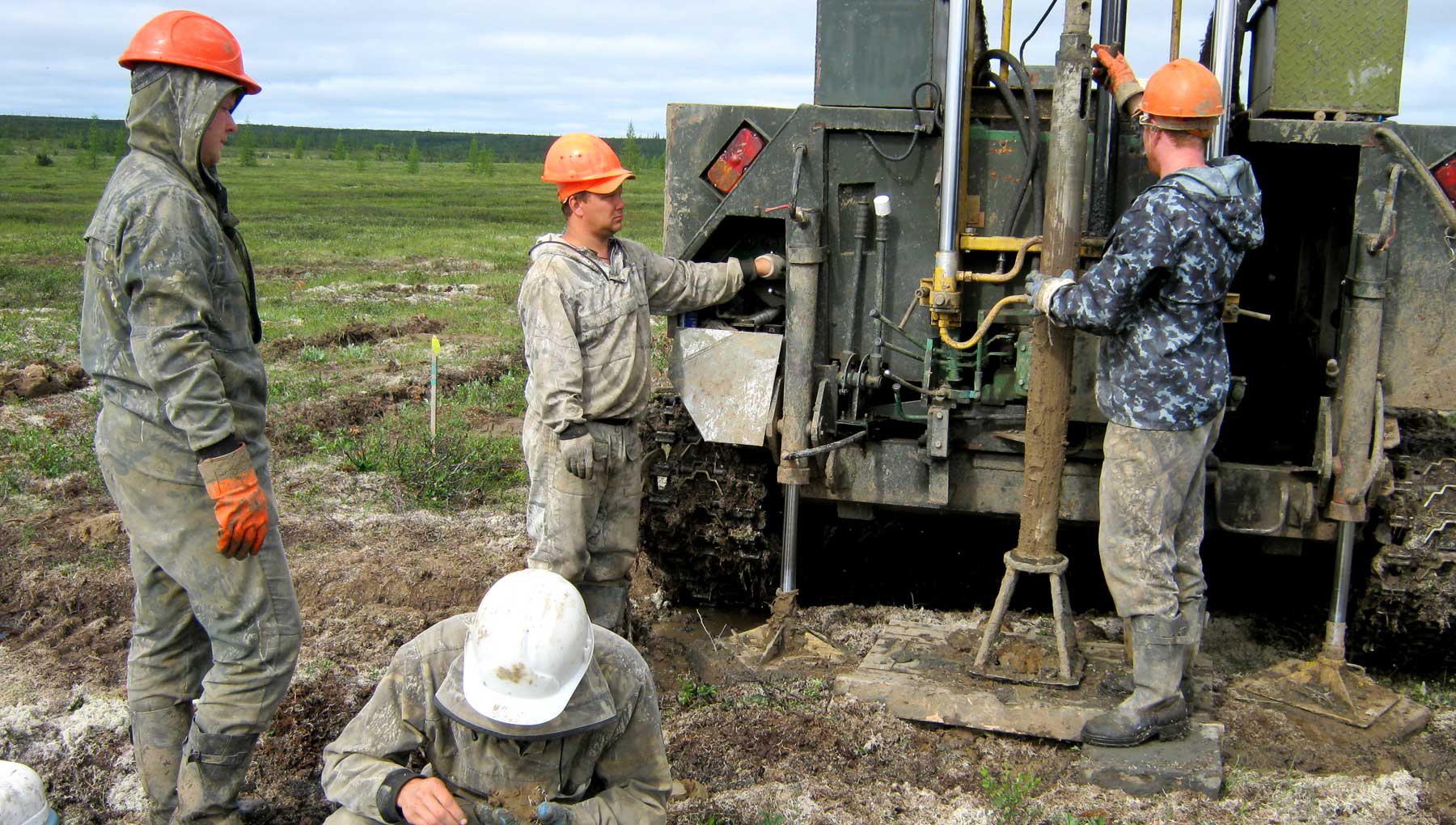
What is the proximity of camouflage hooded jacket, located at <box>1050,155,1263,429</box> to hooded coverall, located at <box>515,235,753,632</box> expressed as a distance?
4.90 ft

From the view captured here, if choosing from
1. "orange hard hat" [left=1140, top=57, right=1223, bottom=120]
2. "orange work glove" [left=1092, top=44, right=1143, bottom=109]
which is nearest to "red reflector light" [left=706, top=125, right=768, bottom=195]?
"orange work glove" [left=1092, top=44, right=1143, bottom=109]

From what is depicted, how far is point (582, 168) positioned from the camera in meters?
4.62

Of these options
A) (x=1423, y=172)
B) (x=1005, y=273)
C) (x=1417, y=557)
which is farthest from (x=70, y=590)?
(x=1423, y=172)

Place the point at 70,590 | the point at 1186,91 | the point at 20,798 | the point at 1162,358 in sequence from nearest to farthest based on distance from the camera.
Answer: the point at 20,798 < the point at 1186,91 < the point at 1162,358 < the point at 70,590

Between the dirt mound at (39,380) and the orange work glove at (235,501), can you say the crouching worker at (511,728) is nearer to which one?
the orange work glove at (235,501)

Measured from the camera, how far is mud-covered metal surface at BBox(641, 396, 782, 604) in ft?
17.3

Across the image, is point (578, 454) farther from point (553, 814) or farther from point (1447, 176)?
point (1447, 176)

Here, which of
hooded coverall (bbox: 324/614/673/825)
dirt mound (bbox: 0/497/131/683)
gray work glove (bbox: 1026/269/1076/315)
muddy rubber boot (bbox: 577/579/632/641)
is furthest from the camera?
dirt mound (bbox: 0/497/131/683)

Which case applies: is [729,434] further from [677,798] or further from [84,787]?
[84,787]

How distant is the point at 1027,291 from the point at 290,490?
181 inches

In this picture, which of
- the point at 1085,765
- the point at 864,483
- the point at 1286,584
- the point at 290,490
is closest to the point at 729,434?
the point at 864,483

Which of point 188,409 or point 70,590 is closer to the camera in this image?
point 188,409

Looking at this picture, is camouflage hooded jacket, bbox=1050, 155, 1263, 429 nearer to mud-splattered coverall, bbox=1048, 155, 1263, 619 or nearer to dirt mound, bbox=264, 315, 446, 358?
mud-splattered coverall, bbox=1048, 155, 1263, 619

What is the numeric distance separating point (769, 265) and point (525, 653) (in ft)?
8.64
